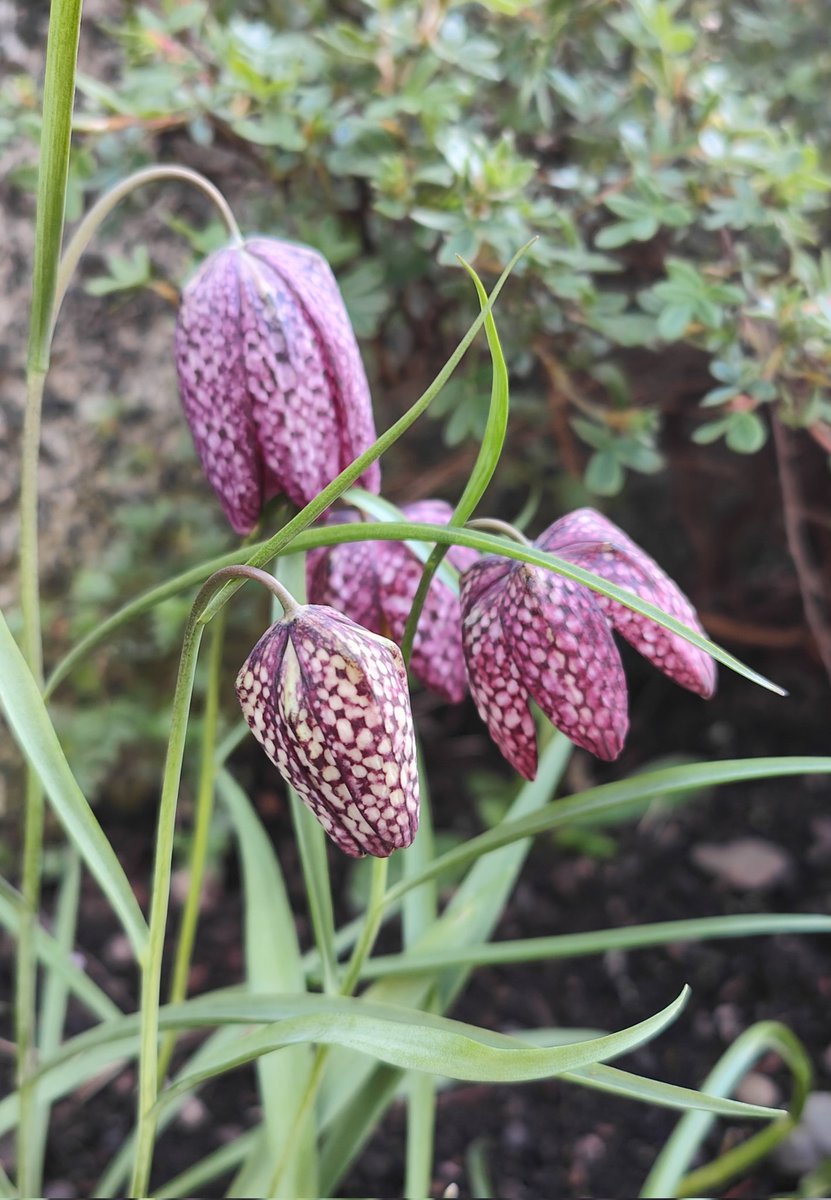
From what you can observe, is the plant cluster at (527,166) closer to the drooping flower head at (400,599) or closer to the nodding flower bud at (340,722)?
the drooping flower head at (400,599)

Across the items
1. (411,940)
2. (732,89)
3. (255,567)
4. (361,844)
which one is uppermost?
(732,89)

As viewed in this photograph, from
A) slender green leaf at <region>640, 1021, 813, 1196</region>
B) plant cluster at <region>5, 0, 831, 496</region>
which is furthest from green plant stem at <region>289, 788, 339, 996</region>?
plant cluster at <region>5, 0, 831, 496</region>

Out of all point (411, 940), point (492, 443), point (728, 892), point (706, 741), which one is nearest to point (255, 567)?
point (492, 443)

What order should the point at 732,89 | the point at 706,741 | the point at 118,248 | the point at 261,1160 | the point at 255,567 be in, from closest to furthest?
the point at 255,567 → the point at 261,1160 → the point at 732,89 → the point at 118,248 → the point at 706,741

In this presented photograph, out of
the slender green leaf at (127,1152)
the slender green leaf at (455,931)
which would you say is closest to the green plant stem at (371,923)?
the slender green leaf at (455,931)

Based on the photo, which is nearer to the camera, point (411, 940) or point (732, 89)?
point (411, 940)

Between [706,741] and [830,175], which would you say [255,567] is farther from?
[706,741]

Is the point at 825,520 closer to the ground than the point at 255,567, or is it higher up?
closer to the ground

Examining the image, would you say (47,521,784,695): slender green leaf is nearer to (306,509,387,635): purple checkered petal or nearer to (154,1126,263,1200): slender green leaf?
(306,509,387,635): purple checkered petal
